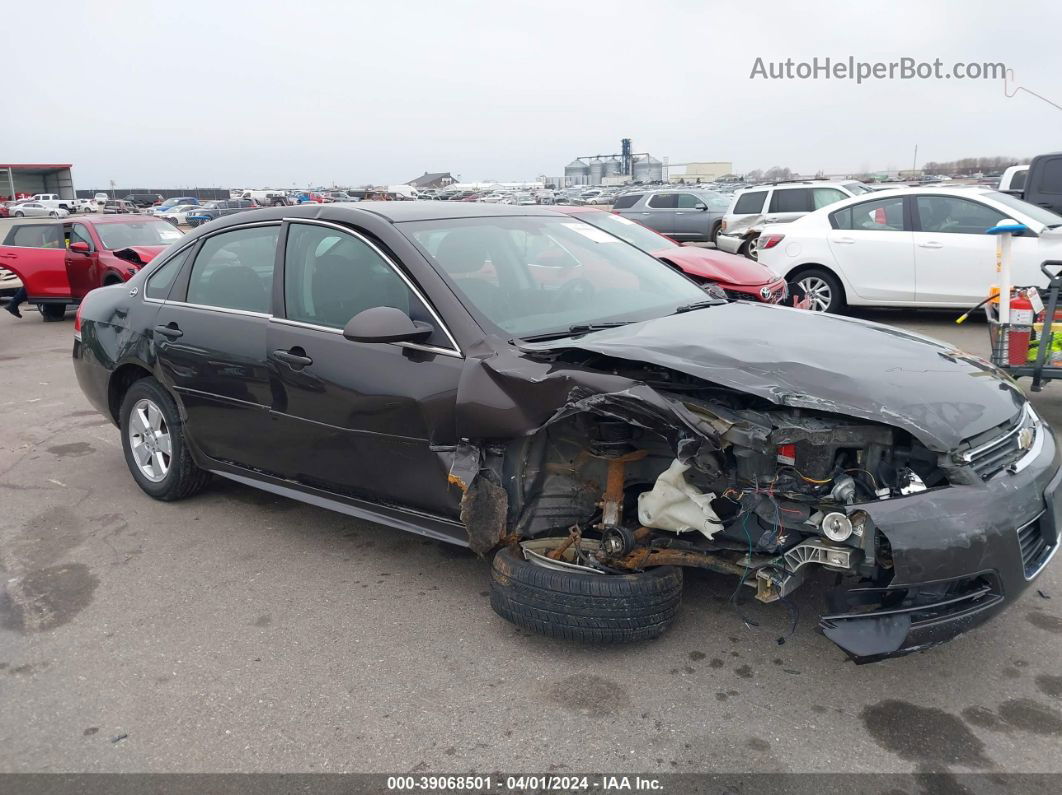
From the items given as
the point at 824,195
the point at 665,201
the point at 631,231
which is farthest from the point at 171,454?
the point at 665,201

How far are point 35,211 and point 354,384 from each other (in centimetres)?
6607

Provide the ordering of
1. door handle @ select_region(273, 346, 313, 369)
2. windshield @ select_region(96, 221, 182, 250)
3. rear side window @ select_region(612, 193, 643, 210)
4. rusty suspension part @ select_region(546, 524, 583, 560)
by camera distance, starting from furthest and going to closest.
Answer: rear side window @ select_region(612, 193, 643, 210)
windshield @ select_region(96, 221, 182, 250)
door handle @ select_region(273, 346, 313, 369)
rusty suspension part @ select_region(546, 524, 583, 560)

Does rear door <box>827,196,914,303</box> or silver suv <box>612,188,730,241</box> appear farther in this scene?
silver suv <box>612,188,730,241</box>

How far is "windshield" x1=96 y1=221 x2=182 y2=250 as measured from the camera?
13297mm

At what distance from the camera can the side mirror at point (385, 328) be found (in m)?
3.58

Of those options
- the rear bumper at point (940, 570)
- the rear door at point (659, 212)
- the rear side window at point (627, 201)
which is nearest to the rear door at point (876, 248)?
the rear bumper at point (940, 570)

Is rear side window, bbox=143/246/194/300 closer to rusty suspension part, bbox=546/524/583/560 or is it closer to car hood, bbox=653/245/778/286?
rusty suspension part, bbox=546/524/583/560

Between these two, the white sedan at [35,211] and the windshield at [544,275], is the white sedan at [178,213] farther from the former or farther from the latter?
the windshield at [544,275]

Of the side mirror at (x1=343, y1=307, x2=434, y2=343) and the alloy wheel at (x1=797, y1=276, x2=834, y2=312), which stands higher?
the side mirror at (x1=343, y1=307, x2=434, y2=343)

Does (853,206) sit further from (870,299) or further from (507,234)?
(507,234)

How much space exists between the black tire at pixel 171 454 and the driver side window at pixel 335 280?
123 centimetres

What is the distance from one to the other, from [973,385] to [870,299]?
24.2 ft

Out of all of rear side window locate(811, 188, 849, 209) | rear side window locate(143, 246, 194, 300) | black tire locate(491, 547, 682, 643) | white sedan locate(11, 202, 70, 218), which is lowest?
black tire locate(491, 547, 682, 643)

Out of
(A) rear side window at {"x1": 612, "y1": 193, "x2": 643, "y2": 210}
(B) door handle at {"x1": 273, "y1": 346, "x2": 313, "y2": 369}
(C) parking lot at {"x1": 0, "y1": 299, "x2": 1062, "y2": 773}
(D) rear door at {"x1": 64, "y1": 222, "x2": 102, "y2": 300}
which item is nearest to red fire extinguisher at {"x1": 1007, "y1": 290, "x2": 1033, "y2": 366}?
(C) parking lot at {"x1": 0, "y1": 299, "x2": 1062, "y2": 773}
